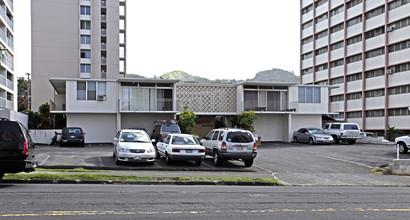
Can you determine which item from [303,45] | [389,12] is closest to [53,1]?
[303,45]

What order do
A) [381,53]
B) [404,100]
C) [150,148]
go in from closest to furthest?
[150,148]
[404,100]
[381,53]

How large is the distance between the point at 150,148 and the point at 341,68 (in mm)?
48739

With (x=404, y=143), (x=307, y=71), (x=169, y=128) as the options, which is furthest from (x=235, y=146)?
(x=307, y=71)

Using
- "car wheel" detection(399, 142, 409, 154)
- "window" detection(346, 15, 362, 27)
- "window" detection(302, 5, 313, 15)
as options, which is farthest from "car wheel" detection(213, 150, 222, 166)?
"window" detection(302, 5, 313, 15)

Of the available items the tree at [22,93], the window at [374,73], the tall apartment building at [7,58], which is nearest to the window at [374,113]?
the window at [374,73]

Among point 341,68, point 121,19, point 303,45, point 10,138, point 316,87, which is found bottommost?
point 10,138

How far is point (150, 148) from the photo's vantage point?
17.7 m

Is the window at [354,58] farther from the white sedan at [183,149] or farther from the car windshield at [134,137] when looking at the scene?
the car windshield at [134,137]

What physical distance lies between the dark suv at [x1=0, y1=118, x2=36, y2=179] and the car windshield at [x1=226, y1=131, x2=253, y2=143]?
374 inches

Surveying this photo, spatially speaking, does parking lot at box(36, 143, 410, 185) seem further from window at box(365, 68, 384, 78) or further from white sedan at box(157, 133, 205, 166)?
window at box(365, 68, 384, 78)

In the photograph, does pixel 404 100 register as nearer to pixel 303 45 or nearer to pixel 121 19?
pixel 303 45

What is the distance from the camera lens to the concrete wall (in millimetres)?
34750

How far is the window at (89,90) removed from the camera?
3419 cm

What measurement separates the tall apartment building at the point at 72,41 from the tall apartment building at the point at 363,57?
33045mm
